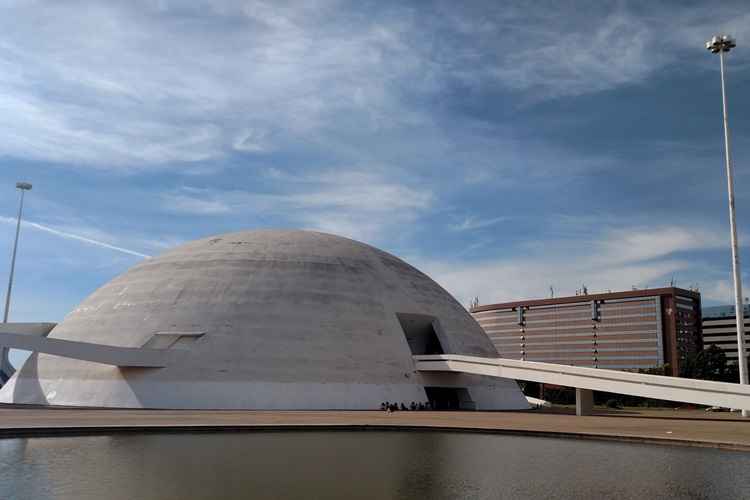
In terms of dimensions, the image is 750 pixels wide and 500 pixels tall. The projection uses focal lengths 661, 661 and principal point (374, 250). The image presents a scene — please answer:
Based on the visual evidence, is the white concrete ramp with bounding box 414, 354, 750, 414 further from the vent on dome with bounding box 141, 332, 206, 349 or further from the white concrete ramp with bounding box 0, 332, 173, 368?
the white concrete ramp with bounding box 0, 332, 173, 368

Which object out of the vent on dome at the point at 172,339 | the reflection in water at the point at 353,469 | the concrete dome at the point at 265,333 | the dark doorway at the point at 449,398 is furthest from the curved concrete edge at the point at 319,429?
the dark doorway at the point at 449,398

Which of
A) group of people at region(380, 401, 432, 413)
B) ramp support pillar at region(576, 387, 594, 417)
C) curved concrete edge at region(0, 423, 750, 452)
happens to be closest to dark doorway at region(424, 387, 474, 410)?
group of people at region(380, 401, 432, 413)

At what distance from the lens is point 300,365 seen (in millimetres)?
37969

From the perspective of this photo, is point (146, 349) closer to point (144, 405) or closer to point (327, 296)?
point (144, 405)

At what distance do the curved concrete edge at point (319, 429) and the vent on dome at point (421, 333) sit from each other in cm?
1882

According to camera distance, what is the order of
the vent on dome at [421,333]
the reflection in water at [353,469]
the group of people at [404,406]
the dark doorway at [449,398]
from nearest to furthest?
the reflection in water at [353,469] < the group of people at [404,406] < the dark doorway at [449,398] < the vent on dome at [421,333]

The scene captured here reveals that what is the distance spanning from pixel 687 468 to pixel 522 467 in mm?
4002

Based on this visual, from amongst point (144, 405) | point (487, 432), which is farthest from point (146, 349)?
point (487, 432)

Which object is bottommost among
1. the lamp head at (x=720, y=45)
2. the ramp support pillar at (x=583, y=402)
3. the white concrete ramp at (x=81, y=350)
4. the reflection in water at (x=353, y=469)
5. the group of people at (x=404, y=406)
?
the reflection in water at (x=353, y=469)

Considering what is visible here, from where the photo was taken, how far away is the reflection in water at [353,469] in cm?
1230

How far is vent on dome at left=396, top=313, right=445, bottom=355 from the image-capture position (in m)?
44.7

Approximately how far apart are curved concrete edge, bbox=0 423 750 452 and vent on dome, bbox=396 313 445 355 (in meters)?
18.8

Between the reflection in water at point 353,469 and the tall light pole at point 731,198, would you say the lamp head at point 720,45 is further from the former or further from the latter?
the reflection in water at point 353,469

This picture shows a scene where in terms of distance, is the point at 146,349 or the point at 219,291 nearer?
the point at 146,349
